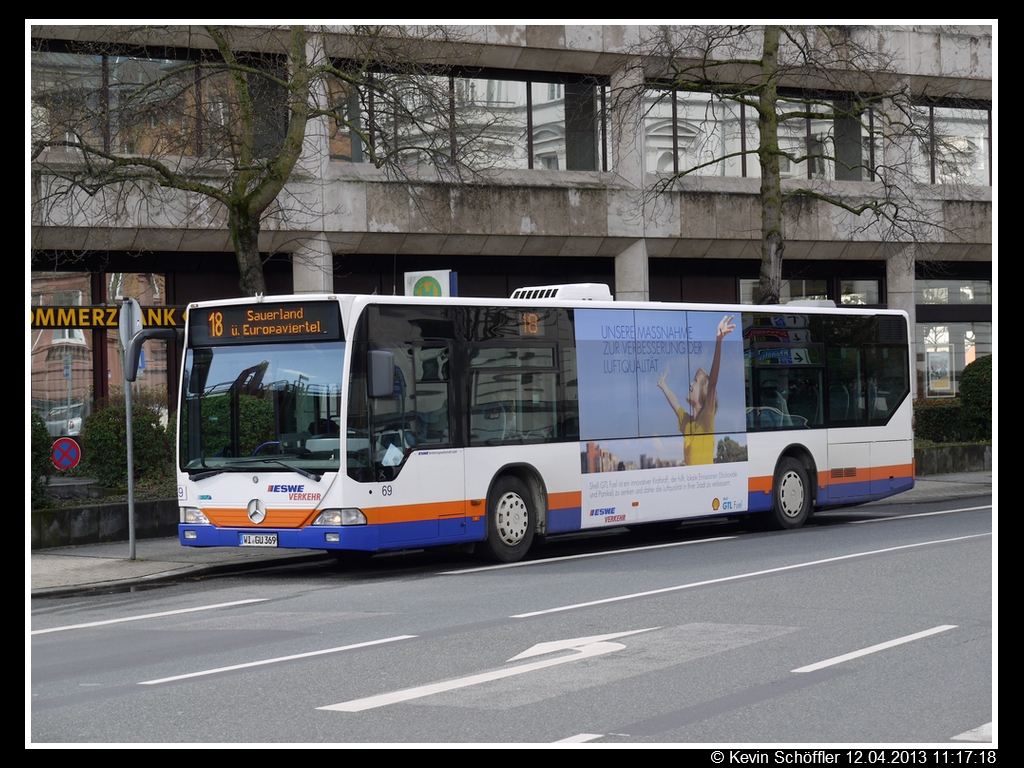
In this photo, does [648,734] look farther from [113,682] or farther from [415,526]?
[415,526]

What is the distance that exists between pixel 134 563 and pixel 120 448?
3.94 metres

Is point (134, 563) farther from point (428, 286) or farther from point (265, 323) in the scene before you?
point (428, 286)

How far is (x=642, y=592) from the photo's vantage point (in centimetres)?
1204

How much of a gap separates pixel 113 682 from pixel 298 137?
1115cm

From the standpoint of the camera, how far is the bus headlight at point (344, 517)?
44.3ft

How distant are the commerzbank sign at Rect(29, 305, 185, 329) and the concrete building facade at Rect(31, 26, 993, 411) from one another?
112 inches

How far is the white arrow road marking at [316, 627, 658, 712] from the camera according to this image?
24.7ft

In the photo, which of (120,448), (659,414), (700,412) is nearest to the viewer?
(659,414)

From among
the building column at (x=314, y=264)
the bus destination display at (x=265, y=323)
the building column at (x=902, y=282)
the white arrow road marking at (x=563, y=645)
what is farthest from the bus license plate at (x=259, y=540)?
the building column at (x=902, y=282)

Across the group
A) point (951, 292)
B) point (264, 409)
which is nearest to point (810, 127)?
point (951, 292)

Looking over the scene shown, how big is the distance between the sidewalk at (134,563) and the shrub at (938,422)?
1733cm

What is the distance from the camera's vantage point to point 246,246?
1817 centimetres

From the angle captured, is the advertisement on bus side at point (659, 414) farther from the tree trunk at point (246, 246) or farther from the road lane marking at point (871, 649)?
the road lane marking at point (871, 649)

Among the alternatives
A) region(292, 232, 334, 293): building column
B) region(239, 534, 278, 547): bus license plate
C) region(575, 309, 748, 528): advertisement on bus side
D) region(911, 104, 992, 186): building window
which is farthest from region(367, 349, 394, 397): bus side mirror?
region(911, 104, 992, 186): building window
